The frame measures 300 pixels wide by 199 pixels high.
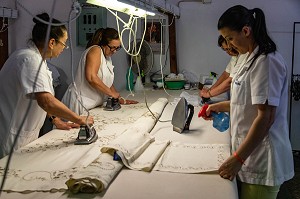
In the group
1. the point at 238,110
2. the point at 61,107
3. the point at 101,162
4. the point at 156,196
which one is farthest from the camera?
the point at 61,107

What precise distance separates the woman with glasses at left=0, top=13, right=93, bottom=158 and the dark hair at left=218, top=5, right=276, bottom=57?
93 centimetres

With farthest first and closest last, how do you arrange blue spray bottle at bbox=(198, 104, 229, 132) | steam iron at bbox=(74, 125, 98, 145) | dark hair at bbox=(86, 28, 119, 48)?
dark hair at bbox=(86, 28, 119, 48) < blue spray bottle at bbox=(198, 104, 229, 132) < steam iron at bbox=(74, 125, 98, 145)

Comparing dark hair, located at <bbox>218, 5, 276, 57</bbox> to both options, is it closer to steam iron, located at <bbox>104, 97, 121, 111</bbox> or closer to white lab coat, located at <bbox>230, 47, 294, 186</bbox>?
white lab coat, located at <bbox>230, 47, 294, 186</bbox>

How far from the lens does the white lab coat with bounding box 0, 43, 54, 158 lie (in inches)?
76.8

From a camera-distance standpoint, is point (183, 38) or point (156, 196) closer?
point (156, 196)

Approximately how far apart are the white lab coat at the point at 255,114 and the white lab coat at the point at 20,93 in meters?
1.03

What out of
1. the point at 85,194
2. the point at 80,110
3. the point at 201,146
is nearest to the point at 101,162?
the point at 85,194

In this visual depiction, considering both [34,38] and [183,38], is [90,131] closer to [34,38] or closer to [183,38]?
[34,38]

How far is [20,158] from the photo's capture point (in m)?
1.72

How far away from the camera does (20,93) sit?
2.01 m

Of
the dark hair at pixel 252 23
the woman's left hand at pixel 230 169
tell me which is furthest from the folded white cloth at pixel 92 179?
the dark hair at pixel 252 23

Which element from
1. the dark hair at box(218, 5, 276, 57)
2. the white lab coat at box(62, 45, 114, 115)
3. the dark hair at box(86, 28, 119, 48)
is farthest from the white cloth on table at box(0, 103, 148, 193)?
the dark hair at box(86, 28, 119, 48)

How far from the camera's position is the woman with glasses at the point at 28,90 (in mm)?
1957

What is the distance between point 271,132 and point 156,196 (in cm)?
64
